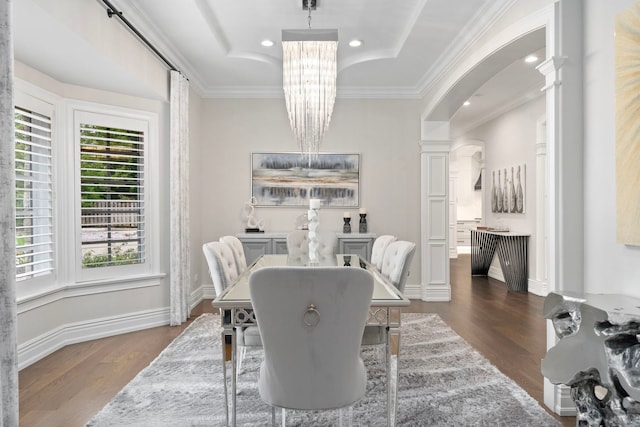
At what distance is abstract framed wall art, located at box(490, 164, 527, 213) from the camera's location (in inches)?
248

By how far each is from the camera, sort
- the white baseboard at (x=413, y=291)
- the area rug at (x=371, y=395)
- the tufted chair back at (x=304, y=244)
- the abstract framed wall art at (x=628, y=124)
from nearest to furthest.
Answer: the abstract framed wall art at (x=628, y=124)
the area rug at (x=371, y=395)
the tufted chair back at (x=304, y=244)
the white baseboard at (x=413, y=291)

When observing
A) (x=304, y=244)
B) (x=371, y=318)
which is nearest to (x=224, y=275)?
(x=371, y=318)

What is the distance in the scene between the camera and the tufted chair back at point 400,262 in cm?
273

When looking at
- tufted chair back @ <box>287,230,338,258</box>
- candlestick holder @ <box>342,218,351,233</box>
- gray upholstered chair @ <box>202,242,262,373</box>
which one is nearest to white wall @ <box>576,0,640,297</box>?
gray upholstered chair @ <box>202,242,262,373</box>

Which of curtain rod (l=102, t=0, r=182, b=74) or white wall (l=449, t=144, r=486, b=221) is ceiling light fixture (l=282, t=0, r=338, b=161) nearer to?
curtain rod (l=102, t=0, r=182, b=74)

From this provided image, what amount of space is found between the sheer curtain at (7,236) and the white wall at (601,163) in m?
2.84

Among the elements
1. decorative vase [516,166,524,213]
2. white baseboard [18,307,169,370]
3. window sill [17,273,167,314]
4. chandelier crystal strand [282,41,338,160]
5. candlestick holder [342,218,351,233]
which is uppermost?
chandelier crystal strand [282,41,338,160]

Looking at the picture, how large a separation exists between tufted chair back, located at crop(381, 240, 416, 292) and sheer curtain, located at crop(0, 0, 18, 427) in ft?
6.76

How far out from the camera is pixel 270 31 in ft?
13.1

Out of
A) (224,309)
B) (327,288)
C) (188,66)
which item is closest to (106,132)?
(188,66)

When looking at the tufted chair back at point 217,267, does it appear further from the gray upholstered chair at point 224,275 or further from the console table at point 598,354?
the console table at point 598,354

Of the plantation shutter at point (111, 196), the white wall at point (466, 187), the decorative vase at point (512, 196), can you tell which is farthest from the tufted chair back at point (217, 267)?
the white wall at point (466, 187)

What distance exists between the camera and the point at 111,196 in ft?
13.3

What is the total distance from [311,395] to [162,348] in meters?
2.35
